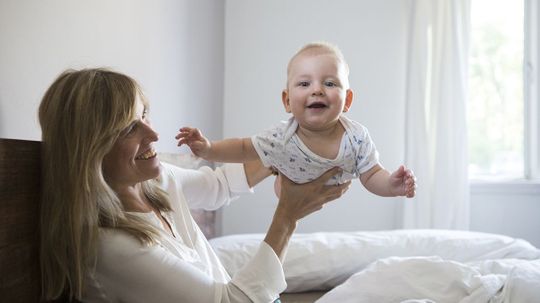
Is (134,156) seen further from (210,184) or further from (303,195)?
(210,184)

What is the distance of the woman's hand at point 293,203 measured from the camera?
56.3 inches

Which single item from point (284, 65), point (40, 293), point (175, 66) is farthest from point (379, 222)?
point (40, 293)

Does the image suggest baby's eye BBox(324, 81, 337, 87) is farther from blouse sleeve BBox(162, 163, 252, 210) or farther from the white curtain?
the white curtain

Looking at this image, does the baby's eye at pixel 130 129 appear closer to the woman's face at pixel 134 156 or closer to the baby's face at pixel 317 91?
the woman's face at pixel 134 156

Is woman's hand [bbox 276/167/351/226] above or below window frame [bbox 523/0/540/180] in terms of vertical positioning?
below

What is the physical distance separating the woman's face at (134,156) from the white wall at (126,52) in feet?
0.96

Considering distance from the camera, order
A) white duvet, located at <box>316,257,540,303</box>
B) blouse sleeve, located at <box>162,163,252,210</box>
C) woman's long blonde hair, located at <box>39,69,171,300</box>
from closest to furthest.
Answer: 1. woman's long blonde hair, located at <box>39,69,171,300</box>
2. white duvet, located at <box>316,257,540,303</box>
3. blouse sleeve, located at <box>162,163,252,210</box>

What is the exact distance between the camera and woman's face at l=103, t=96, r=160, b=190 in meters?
1.38

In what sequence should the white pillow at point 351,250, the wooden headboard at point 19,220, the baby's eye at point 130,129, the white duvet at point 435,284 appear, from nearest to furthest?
the wooden headboard at point 19,220 < the baby's eye at point 130,129 < the white duvet at point 435,284 < the white pillow at point 351,250

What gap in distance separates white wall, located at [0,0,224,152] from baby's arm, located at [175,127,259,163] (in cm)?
43

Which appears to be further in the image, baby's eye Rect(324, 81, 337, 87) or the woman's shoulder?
baby's eye Rect(324, 81, 337, 87)

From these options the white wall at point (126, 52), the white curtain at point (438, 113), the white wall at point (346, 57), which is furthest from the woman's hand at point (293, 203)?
the white wall at point (346, 57)

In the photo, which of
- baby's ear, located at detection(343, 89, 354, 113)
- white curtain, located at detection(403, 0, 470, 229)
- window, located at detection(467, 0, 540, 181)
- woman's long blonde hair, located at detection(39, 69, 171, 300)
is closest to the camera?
woman's long blonde hair, located at detection(39, 69, 171, 300)

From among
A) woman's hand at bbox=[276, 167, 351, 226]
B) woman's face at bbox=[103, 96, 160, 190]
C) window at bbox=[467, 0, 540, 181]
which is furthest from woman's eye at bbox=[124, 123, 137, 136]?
window at bbox=[467, 0, 540, 181]
